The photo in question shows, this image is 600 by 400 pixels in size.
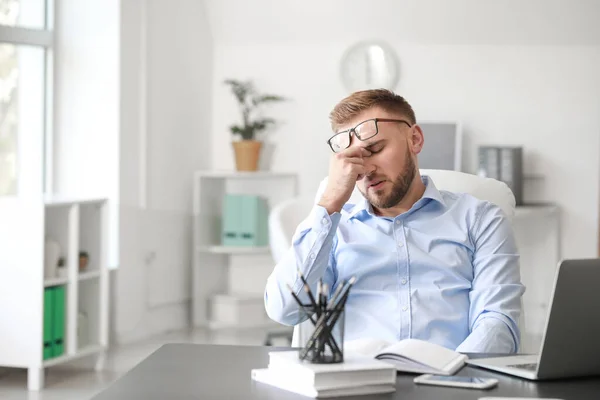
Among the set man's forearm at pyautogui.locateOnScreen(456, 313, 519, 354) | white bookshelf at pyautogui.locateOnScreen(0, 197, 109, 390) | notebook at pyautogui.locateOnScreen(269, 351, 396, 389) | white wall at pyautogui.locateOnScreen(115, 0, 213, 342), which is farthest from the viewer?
white wall at pyautogui.locateOnScreen(115, 0, 213, 342)

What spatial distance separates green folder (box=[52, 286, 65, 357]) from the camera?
386cm

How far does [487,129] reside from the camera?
5.55m

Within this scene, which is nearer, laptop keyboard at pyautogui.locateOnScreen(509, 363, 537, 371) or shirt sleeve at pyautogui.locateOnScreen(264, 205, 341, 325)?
laptop keyboard at pyautogui.locateOnScreen(509, 363, 537, 371)

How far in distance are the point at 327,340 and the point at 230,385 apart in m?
0.16

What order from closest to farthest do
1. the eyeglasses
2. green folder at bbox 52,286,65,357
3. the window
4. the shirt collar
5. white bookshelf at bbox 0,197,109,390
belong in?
the eyeglasses, the shirt collar, white bookshelf at bbox 0,197,109,390, green folder at bbox 52,286,65,357, the window

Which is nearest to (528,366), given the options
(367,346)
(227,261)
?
(367,346)

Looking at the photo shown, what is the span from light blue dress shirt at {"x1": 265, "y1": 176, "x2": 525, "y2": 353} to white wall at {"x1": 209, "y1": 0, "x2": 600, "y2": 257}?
3489mm

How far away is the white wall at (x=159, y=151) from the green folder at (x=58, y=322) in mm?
830

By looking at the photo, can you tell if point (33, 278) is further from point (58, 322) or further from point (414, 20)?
point (414, 20)

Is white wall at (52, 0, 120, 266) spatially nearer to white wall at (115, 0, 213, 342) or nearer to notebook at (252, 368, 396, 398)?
white wall at (115, 0, 213, 342)

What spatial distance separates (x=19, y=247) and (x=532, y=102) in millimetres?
3152

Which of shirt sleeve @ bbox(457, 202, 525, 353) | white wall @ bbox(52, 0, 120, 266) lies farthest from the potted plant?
shirt sleeve @ bbox(457, 202, 525, 353)

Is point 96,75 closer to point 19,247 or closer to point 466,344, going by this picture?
point 19,247

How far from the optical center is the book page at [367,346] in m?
1.51
